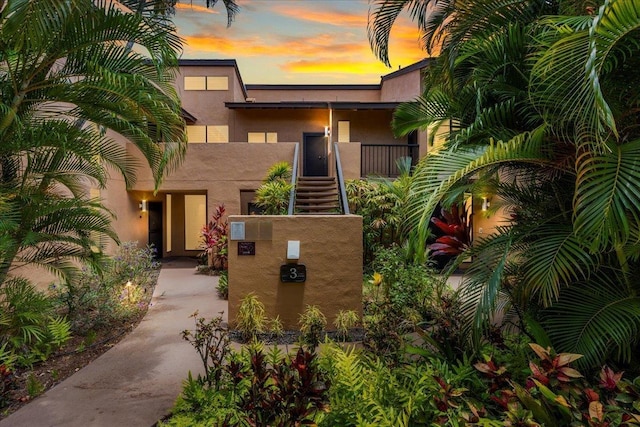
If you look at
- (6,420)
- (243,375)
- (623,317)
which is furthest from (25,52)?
(623,317)

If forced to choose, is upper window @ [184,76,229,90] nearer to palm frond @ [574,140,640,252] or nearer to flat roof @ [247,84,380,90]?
flat roof @ [247,84,380,90]

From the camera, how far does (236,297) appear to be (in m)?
6.05

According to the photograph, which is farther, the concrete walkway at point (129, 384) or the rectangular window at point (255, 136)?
the rectangular window at point (255, 136)

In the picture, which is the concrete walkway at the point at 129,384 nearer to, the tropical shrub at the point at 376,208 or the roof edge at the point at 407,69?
the tropical shrub at the point at 376,208

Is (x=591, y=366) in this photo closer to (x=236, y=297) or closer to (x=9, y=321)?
(x=236, y=297)

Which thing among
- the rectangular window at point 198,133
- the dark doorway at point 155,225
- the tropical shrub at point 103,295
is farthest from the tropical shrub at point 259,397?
the rectangular window at point 198,133

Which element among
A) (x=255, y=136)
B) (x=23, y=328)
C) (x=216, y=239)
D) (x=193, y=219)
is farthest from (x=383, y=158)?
(x=23, y=328)

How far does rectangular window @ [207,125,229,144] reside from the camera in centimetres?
1452

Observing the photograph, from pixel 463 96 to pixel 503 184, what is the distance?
3.56 ft

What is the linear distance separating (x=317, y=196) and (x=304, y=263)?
449 centimetres

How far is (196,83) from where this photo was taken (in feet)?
48.2

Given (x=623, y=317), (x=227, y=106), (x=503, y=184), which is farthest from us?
(x=227, y=106)

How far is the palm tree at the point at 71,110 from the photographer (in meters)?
3.92

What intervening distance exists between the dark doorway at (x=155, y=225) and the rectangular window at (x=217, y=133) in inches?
125
